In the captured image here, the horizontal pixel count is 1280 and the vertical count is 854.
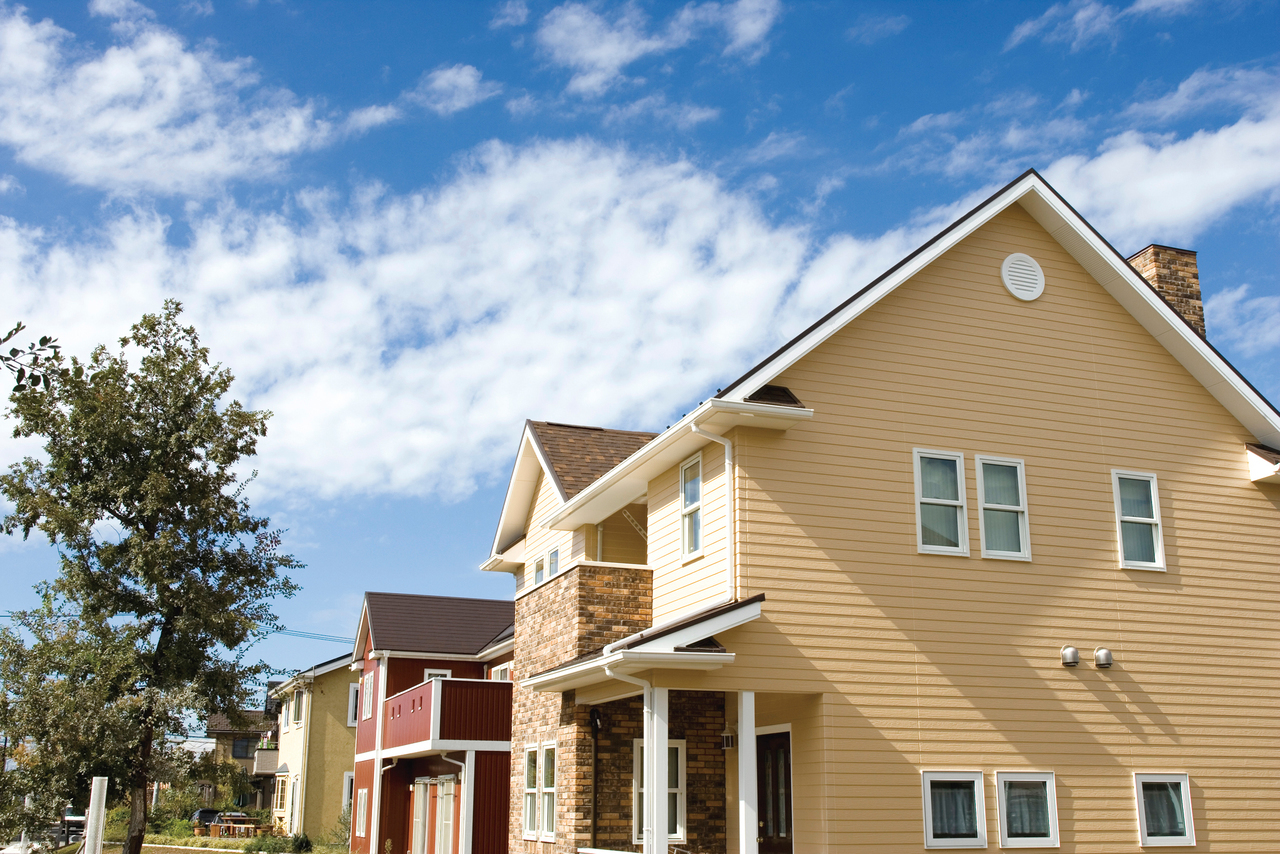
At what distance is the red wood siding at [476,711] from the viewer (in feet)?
81.4

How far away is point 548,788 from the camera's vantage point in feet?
58.8

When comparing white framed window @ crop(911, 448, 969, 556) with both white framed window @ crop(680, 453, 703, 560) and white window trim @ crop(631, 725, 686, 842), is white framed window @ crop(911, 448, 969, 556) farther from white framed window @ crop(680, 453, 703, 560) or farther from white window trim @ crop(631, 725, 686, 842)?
white window trim @ crop(631, 725, 686, 842)

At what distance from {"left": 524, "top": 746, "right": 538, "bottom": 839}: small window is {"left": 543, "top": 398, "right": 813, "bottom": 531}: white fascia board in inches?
157

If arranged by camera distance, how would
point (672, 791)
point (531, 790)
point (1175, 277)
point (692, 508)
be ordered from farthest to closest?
point (531, 790) < point (1175, 277) < point (672, 791) < point (692, 508)

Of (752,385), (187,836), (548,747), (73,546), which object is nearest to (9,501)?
(73,546)

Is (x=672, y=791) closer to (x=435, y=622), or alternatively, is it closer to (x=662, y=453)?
(x=662, y=453)

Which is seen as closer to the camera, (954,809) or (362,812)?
(954,809)

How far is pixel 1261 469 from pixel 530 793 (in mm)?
12828

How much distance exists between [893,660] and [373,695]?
22.6 metres

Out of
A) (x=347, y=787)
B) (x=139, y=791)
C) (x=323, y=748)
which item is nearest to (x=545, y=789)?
(x=139, y=791)

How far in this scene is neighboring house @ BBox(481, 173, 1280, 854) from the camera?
46.1 ft

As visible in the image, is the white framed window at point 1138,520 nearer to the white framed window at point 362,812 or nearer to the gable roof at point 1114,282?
the gable roof at point 1114,282

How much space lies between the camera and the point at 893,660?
14.4 m

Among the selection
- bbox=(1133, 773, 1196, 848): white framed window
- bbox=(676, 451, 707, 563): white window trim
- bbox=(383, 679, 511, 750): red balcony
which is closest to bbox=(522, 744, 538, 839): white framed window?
bbox=(676, 451, 707, 563): white window trim
